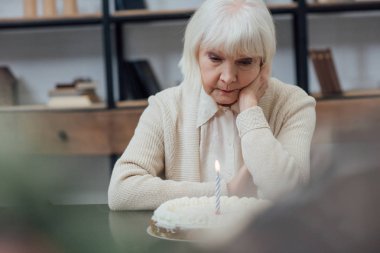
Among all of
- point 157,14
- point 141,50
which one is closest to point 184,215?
point 157,14

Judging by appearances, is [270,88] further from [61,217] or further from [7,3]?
[7,3]

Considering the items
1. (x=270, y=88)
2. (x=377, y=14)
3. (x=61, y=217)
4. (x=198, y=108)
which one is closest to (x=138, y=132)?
(x=198, y=108)

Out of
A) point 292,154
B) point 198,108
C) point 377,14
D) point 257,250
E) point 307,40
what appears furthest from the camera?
point 377,14

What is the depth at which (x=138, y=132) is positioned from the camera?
1.64 m

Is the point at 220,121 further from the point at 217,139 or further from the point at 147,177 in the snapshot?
the point at 147,177

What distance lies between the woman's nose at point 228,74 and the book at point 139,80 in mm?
1580

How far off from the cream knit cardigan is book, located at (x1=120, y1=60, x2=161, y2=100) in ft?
4.56

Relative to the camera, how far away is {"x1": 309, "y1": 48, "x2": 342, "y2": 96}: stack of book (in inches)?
121

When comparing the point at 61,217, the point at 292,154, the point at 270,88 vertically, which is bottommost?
the point at 292,154

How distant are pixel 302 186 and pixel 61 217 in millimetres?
104

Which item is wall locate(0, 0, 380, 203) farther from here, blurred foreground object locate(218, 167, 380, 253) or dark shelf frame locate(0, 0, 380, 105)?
blurred foreground object locate(218, 167, 380, 253)

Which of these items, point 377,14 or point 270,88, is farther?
point 377,14

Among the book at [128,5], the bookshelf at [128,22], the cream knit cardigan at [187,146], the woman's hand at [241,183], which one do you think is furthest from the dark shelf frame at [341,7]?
the woman's hand at [241,183]

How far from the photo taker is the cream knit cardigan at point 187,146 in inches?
55.2
